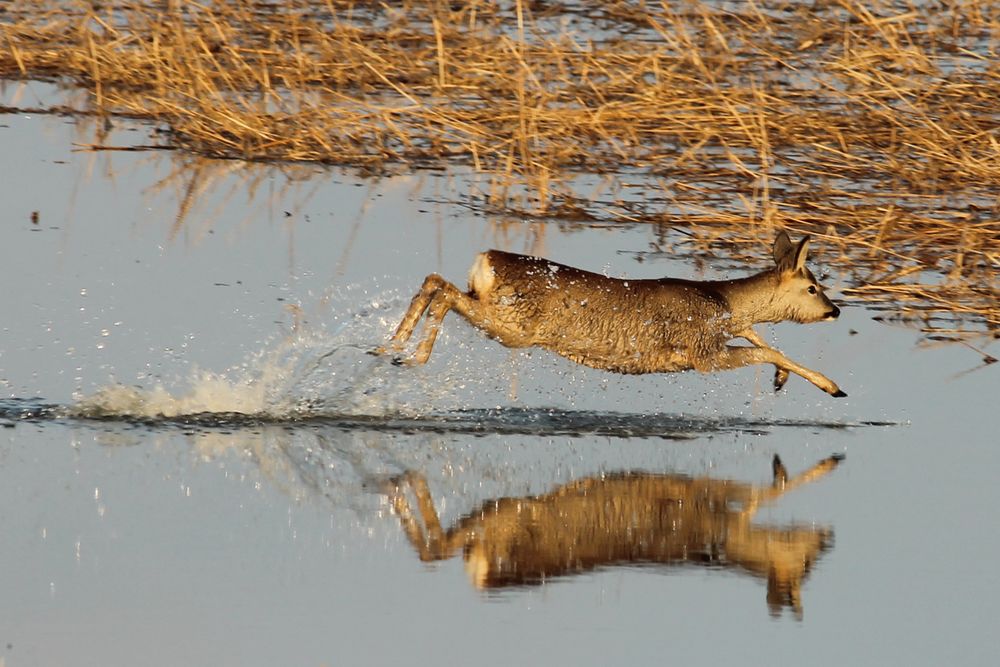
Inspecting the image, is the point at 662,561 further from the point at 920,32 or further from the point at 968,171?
the point at 920,32

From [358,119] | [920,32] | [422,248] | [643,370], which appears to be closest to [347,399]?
[643,370]

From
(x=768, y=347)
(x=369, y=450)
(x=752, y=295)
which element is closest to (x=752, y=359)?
Result: (x=768, y=347)

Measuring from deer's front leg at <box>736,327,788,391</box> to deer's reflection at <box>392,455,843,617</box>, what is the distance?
85.7 inches

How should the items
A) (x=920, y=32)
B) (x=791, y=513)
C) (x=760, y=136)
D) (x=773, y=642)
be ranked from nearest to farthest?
(x=773, y=642)
(x=791, y=513)
(x=760, y=136)
(x=920, y=32)

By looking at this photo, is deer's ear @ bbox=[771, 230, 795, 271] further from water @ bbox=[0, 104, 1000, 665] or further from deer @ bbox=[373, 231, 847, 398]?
water @ bbox=[0, 104, 1000, 665]

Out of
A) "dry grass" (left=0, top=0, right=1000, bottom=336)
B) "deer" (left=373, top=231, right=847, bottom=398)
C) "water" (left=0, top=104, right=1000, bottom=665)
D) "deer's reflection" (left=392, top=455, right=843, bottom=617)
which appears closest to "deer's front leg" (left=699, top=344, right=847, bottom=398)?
"deer" (left=373, top=231, right=847, bottom=398)

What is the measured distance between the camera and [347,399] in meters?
9.76

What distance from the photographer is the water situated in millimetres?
6367

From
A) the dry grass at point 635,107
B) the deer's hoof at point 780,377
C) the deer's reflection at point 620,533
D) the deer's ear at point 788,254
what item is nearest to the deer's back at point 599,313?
the deer's hoof at point 780,377

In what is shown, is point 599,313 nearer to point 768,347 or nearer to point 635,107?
point 768,347

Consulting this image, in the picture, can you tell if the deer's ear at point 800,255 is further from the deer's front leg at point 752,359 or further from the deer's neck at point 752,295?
the deer's front leg at point 752,359

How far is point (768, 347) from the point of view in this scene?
10.6m

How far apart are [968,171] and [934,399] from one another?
13.6 ft

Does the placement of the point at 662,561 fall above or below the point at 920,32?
below
